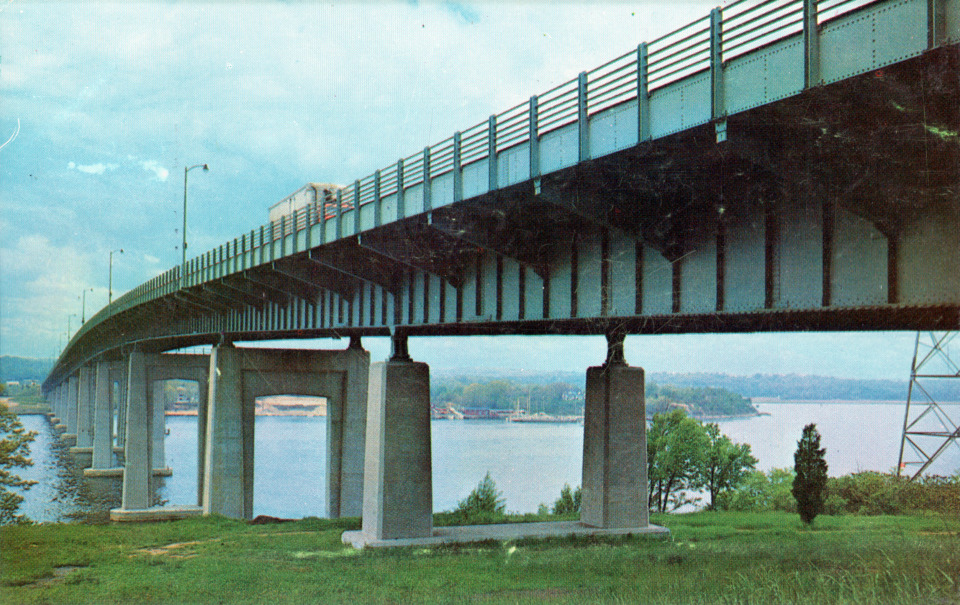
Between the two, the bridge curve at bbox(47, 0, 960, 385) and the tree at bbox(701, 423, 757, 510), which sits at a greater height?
the bridge curve at bbox(47, 0, 960, 385)

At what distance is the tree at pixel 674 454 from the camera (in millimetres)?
58281

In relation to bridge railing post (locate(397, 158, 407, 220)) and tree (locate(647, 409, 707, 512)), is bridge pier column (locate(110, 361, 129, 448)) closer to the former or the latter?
tree (locate(647, 409, 707, 512))

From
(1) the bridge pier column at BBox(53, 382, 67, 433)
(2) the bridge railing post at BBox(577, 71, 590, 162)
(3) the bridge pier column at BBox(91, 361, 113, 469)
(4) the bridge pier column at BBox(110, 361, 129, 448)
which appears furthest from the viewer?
(1) the bridge pier column at BBox(53, 382, 67, 433)

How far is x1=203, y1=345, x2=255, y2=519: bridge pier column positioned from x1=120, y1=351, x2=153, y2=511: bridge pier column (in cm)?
1397

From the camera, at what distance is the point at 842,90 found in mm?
9797

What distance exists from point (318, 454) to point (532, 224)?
76.9 m

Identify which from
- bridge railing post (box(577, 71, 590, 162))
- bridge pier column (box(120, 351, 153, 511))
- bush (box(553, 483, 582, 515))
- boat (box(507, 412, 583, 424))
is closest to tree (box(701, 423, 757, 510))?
bush (box(553, 483, 582, 515))

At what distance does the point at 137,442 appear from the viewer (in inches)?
2227

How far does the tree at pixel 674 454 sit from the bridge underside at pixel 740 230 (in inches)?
1464

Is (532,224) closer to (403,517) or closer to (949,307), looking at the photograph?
(949,307)

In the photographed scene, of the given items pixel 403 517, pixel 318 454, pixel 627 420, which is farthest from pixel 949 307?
pixel 318 454

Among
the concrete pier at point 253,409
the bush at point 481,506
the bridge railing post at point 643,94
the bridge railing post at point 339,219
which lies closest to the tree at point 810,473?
the bush at point 481,506

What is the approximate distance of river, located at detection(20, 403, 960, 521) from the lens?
51.8 metres

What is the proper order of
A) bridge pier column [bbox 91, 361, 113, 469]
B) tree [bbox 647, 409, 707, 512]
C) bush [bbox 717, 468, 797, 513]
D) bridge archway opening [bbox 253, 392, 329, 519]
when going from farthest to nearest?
1. bridge pier column [bbox 91, 361, 113, 469]
2. tree [bbox 647, 409, 707, 512]
3. bridge archway opening [bbox 253, 392, 329, 519]
4. bush [bbox 717, 468, 797, 513]
